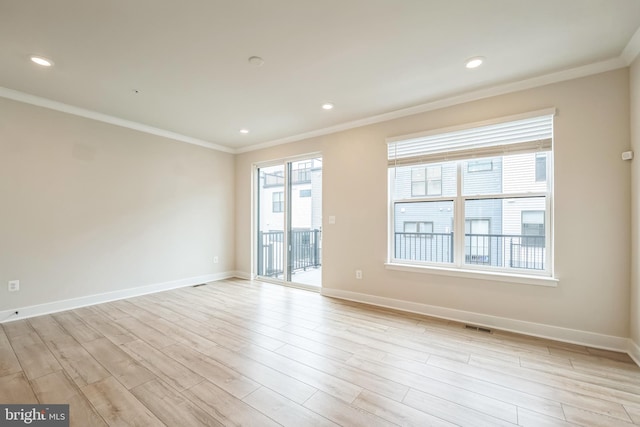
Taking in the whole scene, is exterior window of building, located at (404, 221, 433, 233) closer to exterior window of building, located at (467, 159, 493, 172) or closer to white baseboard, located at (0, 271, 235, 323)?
exterior window of building, located at (467, 159, 493, 172)

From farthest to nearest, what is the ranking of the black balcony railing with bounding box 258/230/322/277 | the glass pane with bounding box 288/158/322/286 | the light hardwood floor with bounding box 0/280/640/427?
the black balcony railing with bounding box 258/230/322/277 < the glass pane with bounding box 288/158/322/286 < the light hardwood floor with bounding box 0/280/640/427

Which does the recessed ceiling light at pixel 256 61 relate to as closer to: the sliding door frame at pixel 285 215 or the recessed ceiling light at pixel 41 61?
the recessed ceiling light at pixel 41 61

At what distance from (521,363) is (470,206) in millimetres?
1669

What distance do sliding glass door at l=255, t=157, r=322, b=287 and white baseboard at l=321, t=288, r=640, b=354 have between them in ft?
4.40

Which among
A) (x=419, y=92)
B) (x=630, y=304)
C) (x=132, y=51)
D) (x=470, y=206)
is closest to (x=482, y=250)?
(x=470, y=206)

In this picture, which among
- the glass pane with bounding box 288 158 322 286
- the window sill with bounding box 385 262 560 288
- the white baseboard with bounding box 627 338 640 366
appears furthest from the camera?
the glass pane with bounding box 288 158 322 286

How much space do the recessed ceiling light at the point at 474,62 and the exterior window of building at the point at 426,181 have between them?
121 centimetres

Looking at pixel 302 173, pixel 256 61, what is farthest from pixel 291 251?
pixel 256 61

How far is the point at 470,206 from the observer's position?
10.6 feet

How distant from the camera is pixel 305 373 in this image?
2113 millimetres

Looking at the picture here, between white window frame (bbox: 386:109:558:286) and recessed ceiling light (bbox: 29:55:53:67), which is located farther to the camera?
white window frame (bbox: 386:109:558:286)

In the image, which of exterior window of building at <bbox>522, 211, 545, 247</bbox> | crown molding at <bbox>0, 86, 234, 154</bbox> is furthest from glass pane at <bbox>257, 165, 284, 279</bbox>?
exterior window of building at <bbox>522, 211, 545, 247</bbox>

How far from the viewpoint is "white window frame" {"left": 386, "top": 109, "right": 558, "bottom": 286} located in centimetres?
279

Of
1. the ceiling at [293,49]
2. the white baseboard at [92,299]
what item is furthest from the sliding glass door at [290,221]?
the ceiling at [293,49]
